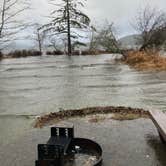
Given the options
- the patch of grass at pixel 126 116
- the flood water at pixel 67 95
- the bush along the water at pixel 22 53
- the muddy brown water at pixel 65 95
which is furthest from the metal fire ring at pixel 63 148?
the bush along the water at pixel 22 53

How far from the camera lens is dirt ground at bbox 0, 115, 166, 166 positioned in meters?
3.32

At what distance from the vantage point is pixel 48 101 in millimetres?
6270

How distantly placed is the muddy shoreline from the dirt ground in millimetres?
178

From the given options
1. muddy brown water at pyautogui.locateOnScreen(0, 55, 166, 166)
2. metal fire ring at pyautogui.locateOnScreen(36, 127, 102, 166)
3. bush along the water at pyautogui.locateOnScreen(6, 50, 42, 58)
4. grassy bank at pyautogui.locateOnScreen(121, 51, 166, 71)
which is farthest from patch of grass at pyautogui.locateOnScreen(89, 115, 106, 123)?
bush along the water at pyautogui.locateOnScreen(6, 50, 42, 58)

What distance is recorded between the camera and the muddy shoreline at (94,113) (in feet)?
15.6

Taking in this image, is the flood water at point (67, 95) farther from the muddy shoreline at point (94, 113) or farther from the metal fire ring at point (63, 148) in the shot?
the metal fire ring at point (63, 148)

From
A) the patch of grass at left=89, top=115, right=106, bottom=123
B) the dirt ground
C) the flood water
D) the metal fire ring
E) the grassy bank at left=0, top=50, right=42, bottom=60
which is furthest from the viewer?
the grassy bank at left=0, top=50, right=42, bottom=60

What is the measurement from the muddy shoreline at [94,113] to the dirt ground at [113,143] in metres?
0.18

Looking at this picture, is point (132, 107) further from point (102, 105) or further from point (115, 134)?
point (115, 134)

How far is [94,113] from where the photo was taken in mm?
5094

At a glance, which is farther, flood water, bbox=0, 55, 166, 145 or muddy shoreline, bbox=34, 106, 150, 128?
flood water, bbox=0, 55, 166, 145

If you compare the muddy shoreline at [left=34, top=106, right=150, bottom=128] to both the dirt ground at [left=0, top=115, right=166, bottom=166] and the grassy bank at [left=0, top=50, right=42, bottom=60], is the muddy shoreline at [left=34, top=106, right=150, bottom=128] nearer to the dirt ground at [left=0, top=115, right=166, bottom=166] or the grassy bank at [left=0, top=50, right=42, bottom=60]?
the dirt ground at [left=0, top=115, right=166, bottom=166]

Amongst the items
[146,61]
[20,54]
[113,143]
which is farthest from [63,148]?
[20,54]

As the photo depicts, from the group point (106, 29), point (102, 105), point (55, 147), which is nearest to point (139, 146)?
point (55, 147)
